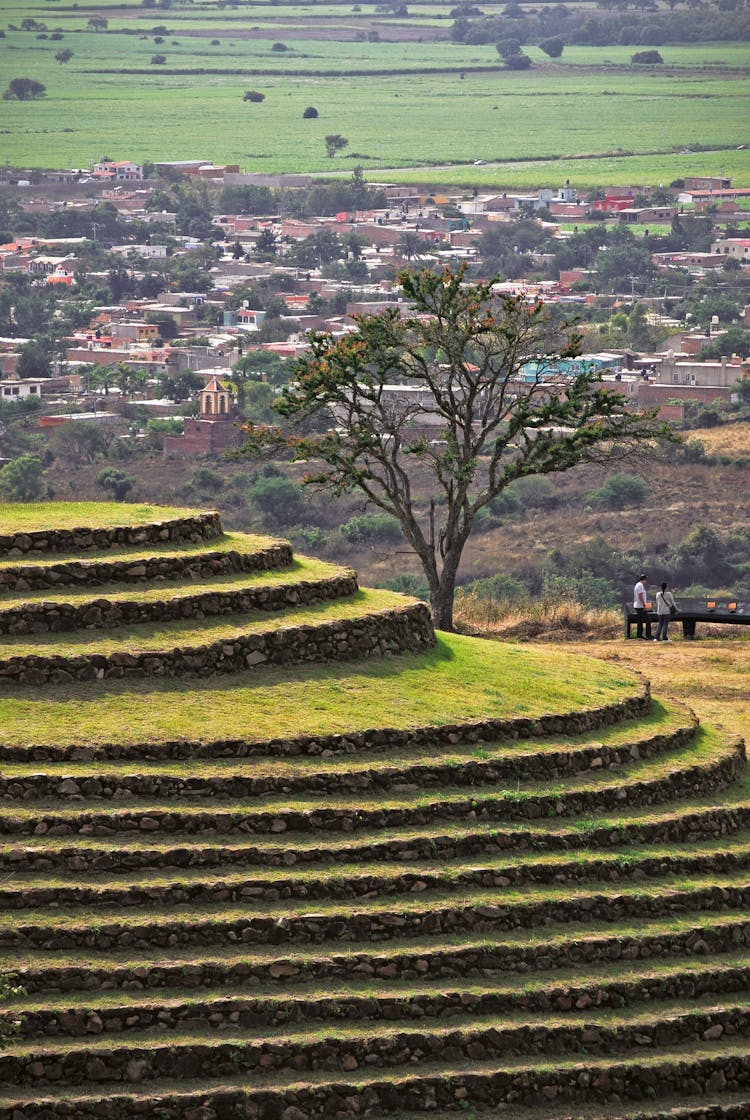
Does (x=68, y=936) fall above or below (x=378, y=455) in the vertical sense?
below

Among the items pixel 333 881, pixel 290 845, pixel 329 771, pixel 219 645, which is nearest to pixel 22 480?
pixel 219 645

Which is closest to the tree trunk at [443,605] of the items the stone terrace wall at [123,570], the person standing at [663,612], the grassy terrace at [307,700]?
the person standing at [663,612]

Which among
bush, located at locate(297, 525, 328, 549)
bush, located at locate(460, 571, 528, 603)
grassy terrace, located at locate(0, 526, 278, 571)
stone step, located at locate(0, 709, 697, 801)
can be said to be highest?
grassy terrace, located at locate(0, 526, 278, 571)

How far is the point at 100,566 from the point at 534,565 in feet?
229

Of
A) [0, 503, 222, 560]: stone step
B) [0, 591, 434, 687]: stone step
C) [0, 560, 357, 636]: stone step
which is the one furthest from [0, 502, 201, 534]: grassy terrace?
[0, 591, 434, 687]: stone step

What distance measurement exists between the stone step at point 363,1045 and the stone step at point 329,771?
2514mm

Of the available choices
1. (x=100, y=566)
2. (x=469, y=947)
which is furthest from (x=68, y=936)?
(x=100, y=566)

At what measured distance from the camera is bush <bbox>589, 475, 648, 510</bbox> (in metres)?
102

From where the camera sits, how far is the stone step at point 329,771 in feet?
63.8

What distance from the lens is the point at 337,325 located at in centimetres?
14025

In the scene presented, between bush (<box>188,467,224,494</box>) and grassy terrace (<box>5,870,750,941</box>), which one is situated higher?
grassy terrace (<box>5,870,750,941</box>)

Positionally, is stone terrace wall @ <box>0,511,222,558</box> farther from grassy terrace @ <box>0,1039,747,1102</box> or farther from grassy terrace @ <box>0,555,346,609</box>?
grassy terrace @ <box>0,1039,747,1102</box>

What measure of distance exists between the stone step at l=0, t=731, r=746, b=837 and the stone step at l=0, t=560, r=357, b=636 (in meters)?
2.55

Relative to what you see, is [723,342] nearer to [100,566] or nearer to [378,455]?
[378,455]
